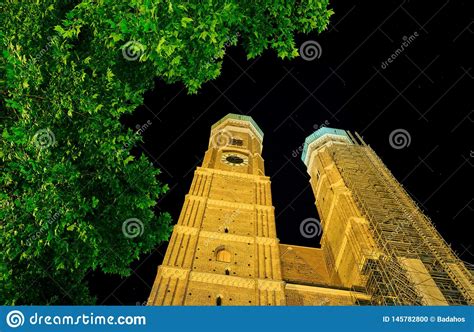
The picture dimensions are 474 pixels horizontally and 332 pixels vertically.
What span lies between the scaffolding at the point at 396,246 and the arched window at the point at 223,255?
25.1ft

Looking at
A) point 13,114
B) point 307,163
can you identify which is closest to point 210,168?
point 307,163

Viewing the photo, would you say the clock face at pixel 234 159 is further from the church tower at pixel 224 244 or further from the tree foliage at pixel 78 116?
the tree foliage at pixel 78 116

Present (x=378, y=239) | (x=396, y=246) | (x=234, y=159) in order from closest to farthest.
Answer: (x=396, y=246), (x=378, y=239), (x=234, y=159)

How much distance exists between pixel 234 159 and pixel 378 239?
15.3m

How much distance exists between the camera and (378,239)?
24734 mm

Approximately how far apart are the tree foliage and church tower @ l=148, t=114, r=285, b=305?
9963 millimetres

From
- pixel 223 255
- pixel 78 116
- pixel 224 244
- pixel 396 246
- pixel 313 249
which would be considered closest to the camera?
pixel 78 116

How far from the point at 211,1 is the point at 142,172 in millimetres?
4487

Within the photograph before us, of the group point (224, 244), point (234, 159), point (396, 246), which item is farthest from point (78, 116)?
point (234, 159)

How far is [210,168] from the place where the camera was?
32812 mm

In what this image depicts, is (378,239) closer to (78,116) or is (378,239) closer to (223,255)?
(223,255)

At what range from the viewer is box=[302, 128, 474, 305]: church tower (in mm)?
20375

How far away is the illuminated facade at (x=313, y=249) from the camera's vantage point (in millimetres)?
20141

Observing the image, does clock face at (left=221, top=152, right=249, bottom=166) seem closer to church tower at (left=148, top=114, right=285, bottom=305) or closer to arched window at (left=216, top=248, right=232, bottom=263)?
church tower at (left=148, top=114, right=285, bottom=305)
